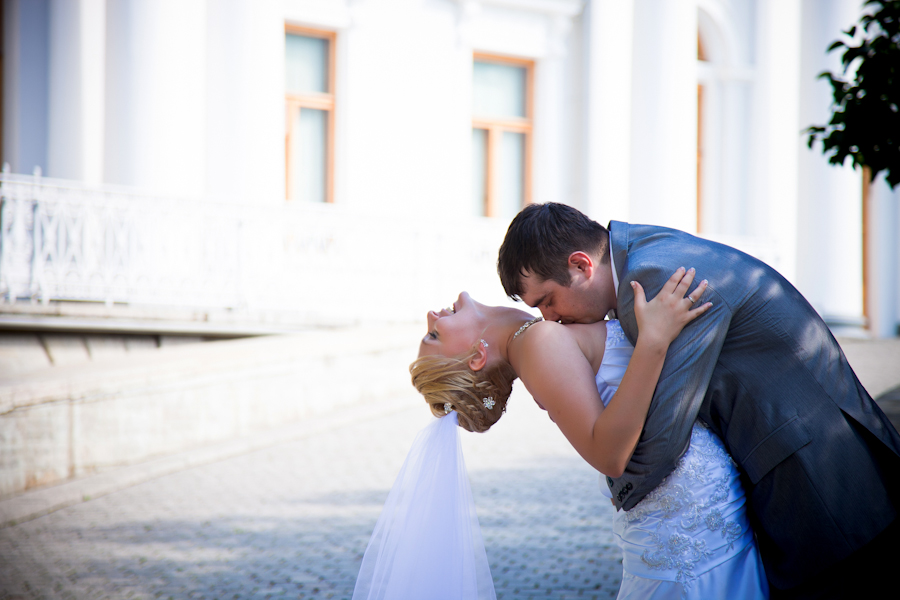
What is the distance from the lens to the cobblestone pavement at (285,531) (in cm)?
358

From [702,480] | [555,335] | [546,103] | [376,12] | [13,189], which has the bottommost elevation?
[702,480]

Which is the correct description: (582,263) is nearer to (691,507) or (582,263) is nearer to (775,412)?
Result: (775,412)

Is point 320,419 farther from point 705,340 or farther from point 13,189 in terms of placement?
point 705,340

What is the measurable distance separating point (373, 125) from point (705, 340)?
10.4 m

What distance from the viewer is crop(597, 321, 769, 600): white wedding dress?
1893 mm

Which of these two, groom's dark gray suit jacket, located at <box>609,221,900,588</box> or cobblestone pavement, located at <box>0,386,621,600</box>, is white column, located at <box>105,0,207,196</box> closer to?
cobblestone pavement, located at <box>0,386,621,600</box>

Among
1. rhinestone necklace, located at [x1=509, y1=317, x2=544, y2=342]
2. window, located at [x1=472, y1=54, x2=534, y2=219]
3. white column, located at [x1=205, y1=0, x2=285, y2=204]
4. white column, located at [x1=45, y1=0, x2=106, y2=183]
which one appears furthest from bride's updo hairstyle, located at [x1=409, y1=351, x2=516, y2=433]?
window, located at [x1=472, y1=54, x2=534, y2=219]

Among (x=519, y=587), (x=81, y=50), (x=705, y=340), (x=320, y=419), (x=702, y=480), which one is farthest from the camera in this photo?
(x=81, y=50)

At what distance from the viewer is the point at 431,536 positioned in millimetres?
2436

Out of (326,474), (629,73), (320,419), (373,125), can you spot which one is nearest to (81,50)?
(373,125)

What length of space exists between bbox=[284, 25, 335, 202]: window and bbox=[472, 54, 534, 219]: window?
2.74 meters

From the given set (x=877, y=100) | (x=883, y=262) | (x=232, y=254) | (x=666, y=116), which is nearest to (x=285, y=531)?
(x=877, y=100)

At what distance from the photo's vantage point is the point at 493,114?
13250 mm

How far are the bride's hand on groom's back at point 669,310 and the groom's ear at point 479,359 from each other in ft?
1.90
